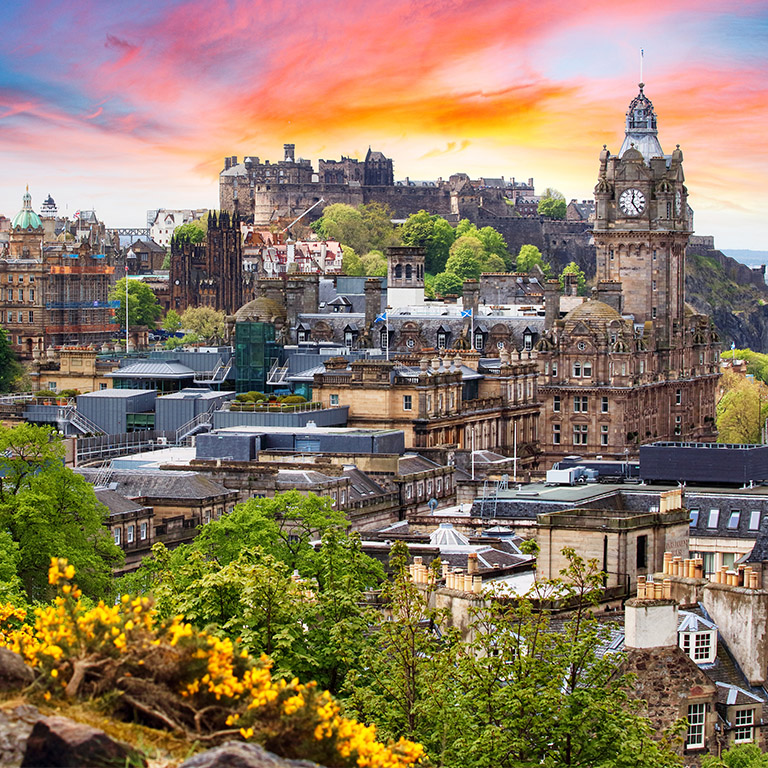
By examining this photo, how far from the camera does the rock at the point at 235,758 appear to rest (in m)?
20.2

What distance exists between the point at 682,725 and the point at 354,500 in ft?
155

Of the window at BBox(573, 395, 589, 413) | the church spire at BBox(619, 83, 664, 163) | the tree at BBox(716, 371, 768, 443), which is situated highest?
the church spire at BBox(619, 83, 664, 163)

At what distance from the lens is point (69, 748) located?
66.7 feet

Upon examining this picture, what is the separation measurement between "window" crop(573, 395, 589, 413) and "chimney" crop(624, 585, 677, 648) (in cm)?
9142

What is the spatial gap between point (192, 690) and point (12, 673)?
201 cm

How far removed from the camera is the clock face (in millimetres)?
144000

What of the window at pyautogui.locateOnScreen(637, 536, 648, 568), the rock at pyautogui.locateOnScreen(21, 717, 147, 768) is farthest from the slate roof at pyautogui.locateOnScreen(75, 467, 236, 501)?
the rock at pyautogui.locateOnScreen(21, 717, 147, 768)

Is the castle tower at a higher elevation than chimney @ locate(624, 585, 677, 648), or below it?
higher

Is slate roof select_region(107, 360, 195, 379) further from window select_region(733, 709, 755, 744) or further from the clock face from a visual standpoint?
window select_region(733, 709, 755, 744)

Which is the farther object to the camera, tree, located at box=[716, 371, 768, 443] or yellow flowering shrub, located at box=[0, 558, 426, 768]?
tree, located at box=[716, 371, 768, 443]

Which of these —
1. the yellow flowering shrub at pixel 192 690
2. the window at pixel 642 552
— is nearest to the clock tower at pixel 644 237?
the window at pixel 642 552

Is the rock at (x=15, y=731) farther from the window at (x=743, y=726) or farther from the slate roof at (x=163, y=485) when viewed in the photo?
the slate roof at (x=163, y=485)

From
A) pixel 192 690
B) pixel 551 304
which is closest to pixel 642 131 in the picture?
pixel 551 304

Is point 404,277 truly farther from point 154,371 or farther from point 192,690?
point 192,690
